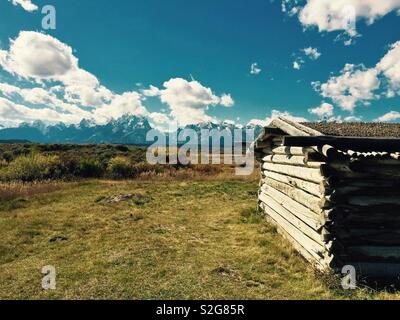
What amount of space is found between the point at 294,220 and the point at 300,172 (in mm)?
1554

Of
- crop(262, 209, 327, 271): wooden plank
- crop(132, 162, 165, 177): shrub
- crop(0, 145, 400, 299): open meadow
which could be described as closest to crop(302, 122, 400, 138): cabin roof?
crop(262, 209, 327, 271): wooden plank

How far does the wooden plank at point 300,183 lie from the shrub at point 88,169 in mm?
19133

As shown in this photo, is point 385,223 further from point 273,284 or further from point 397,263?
point 273,284

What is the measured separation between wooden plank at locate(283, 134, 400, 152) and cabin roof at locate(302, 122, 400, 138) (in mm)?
551

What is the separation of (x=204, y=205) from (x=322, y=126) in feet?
27.2

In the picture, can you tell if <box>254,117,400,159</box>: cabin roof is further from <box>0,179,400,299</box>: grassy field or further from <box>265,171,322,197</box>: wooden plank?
<box>0,179,400,299</box>: grassy field

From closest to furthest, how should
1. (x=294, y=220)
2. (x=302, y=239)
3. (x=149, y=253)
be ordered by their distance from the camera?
(x=302, y=239) < (x=149, y=253) < (x=294, y=220)

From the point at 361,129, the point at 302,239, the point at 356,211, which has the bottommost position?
the point at 302,239

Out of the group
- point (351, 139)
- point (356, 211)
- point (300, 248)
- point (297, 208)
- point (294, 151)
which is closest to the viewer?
point (356, 211)

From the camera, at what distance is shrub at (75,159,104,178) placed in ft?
A: 90.8

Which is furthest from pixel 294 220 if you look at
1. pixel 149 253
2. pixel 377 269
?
pixel 149 253

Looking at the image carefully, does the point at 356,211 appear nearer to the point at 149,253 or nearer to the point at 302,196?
the point at 302,196

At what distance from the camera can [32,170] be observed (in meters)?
25.4

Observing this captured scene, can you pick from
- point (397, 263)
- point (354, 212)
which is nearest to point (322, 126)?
point (354, 212)
